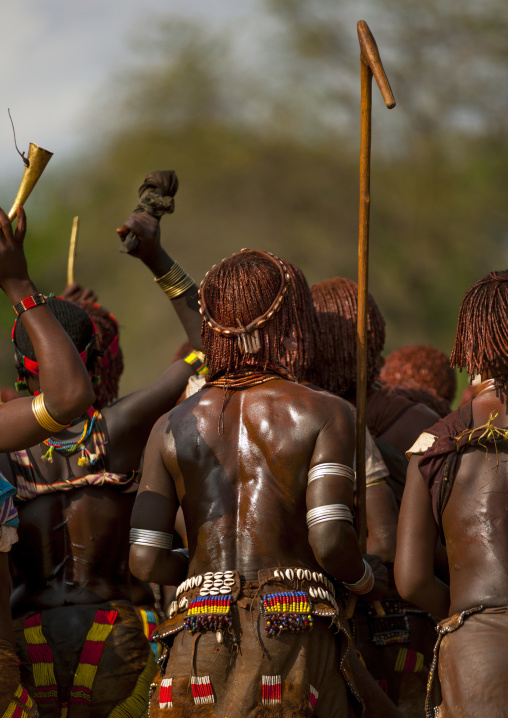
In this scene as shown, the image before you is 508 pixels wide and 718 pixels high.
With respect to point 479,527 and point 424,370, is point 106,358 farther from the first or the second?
point 424,370

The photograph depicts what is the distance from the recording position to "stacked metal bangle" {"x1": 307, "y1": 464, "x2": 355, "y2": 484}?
3.38 meters

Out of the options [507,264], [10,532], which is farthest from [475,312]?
[507,264]

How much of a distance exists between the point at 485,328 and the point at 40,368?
1564mm

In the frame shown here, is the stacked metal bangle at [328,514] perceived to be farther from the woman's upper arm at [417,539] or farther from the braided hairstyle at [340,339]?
the braided hairstyle at [340,339]

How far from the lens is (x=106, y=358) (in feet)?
15.8

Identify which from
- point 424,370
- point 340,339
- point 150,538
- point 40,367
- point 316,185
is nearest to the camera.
A: point 40,367

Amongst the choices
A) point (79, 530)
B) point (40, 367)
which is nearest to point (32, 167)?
point (40, 367)

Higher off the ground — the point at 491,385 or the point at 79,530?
the point at 491,385

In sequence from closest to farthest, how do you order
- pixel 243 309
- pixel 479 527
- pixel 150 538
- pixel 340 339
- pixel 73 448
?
pixel 479 527
pixel 150 538
pixel 243 309
pixel 73 448
pixel 340 339

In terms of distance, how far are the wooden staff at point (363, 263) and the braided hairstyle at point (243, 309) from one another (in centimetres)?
41

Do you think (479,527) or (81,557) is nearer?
(479,527)

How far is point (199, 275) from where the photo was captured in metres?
20.8

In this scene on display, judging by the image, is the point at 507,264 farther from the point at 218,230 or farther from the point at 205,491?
the point at 205,491

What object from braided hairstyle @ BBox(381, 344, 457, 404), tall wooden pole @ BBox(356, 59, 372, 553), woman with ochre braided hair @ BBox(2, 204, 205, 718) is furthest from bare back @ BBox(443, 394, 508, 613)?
braided hairstyle @ BBox(381, 344, 457, 404)
